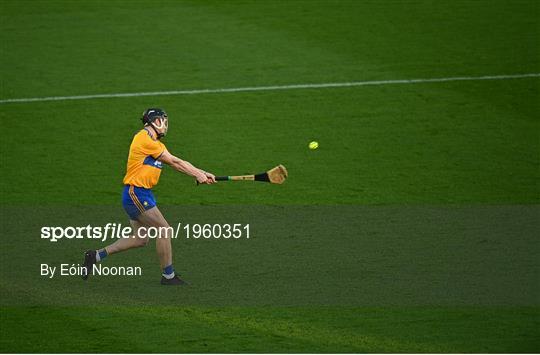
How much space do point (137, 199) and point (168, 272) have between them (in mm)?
975

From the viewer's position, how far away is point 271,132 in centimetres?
2022

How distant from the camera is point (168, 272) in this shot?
14.5 metres

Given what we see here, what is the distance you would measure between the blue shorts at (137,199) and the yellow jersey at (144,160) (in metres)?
0.06

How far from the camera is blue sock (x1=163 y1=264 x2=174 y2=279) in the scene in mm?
14492

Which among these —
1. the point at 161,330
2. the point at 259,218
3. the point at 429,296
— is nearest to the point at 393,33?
the point at 259,218

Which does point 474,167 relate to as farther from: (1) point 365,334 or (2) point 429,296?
(1) point 365,334

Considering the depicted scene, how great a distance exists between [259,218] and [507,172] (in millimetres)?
4008

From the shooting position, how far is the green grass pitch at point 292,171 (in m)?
13.4

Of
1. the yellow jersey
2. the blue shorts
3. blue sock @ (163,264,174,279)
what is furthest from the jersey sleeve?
blue sock @ (163,264,174,279)

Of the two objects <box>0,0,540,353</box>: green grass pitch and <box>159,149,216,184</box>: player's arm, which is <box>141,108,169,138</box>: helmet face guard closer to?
<box>159,149,216,184</box>: player's arm

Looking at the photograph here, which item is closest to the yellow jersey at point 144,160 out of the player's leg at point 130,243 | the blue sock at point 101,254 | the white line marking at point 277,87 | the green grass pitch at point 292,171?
the player's leg at point 130,243

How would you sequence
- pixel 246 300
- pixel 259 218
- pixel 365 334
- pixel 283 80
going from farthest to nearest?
pixel 283 80
pixel 259 218
pixel 246 300
pixel 365 334

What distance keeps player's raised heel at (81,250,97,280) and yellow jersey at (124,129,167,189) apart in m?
1.08

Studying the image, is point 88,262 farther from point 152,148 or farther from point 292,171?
point 292,171
